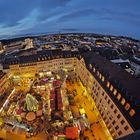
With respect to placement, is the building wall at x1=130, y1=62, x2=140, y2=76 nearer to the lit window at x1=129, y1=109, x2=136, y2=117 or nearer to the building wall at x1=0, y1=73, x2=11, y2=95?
the lit window at x1=129, y1=109, x2=136, y2=117

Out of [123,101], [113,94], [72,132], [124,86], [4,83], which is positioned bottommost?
[123,101]

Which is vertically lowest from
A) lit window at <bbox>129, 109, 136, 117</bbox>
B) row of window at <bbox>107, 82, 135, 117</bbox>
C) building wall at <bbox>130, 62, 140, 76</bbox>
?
lit window at <bbox>129, 109, 136, 117</bbox>

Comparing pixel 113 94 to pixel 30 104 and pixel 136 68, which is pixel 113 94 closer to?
pixel 30 104

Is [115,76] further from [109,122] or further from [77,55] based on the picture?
[77,55]

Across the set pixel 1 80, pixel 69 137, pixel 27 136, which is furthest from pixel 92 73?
pixel 1 80

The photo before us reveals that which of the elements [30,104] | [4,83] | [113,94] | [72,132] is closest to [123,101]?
[113,94]

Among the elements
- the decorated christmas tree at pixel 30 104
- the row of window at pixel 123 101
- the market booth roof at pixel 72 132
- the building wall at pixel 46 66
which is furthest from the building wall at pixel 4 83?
the row of window at pixel 123 101

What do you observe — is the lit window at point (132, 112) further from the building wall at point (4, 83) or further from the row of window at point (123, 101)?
the building wall at point (4, 83)

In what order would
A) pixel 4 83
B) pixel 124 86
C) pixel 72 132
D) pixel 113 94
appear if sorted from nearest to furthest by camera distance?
pixel 124 86, pixel 113 94, pixel 72 132, pixel 4 83

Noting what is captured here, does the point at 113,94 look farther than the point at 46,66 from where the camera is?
No

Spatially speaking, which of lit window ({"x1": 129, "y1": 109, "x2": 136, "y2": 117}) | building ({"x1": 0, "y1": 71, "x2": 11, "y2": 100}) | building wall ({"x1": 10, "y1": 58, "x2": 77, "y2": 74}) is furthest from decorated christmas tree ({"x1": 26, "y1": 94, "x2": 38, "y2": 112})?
building wall ({"x1": 10, "y1": 58, "x2": 77, "y2": 74})

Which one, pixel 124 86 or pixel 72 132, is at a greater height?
pixel 124 86
